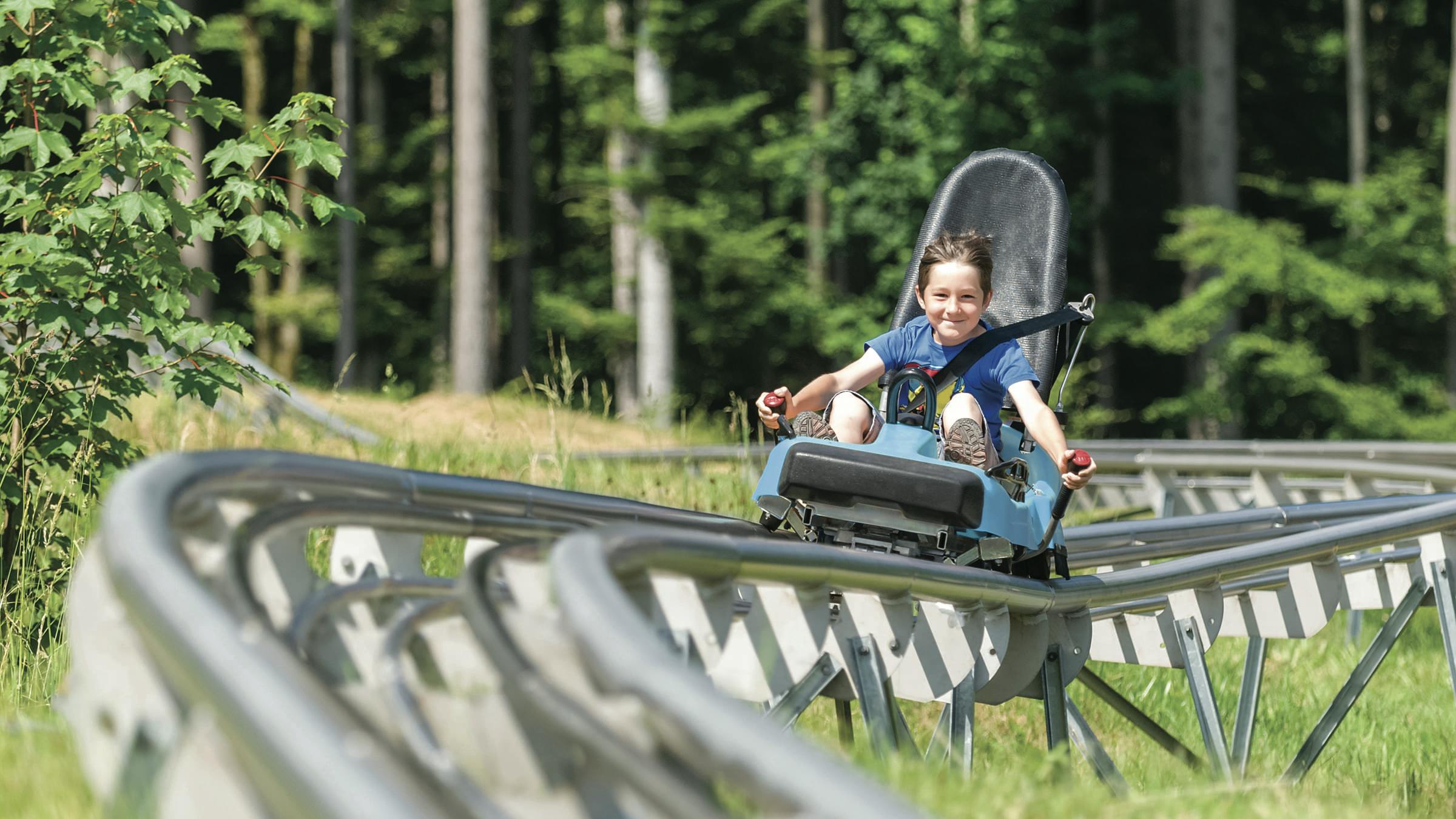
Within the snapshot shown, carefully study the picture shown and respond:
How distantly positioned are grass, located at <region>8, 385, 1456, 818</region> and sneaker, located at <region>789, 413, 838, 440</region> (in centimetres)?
88

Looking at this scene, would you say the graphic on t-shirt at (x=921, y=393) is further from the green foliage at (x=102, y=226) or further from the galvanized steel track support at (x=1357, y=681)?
the green foliage at (x=102, y=226)

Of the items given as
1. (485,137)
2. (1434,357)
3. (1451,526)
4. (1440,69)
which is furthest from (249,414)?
(1440,69)

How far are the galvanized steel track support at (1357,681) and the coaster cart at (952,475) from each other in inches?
43.7

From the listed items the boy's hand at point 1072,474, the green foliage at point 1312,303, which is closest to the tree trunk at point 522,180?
the green foliage at point 1312,303

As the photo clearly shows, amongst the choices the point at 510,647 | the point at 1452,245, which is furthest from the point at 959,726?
the point at 1452,245

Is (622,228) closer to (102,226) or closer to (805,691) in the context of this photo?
(102,226)

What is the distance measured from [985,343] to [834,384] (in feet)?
1.78

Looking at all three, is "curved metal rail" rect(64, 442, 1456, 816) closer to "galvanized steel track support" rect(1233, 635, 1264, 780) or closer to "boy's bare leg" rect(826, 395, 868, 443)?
"galvanized steel track support" rect(1233, 635, 1264, 780)

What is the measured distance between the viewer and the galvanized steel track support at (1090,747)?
13.8 feet

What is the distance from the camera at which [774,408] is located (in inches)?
182

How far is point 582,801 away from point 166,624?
669 millimetres

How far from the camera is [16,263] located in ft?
14.5

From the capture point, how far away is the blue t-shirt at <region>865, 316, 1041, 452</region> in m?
4.77

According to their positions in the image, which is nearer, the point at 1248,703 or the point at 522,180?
the point at 1248,703
